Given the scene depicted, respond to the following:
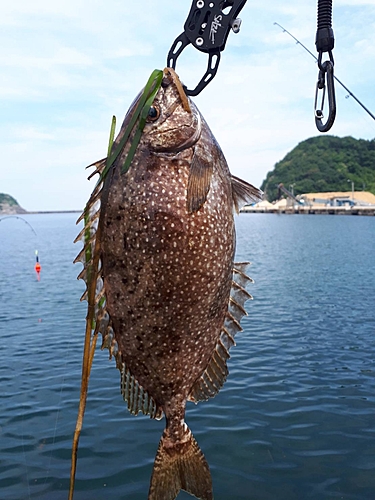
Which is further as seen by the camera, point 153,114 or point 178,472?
point 178,472

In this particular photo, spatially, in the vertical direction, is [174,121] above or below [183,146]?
above

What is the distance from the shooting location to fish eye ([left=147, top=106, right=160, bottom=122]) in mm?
2933

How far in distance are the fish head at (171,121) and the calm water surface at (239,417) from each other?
7268 mm

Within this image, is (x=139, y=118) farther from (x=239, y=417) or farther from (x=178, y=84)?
(x=239, y=417)

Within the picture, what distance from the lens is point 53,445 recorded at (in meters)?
10.1

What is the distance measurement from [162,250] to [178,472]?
147cm

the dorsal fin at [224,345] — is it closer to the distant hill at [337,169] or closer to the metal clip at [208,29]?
the metal clip at [208,29]

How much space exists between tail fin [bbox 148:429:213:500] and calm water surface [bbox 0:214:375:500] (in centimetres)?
582

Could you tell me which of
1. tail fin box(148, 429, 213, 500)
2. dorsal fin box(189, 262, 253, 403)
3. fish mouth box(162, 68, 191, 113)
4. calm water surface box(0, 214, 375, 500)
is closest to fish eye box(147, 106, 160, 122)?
fish mouth box(162, 68, 191, 113)

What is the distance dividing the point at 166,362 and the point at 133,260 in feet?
2.36

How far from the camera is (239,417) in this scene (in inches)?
443

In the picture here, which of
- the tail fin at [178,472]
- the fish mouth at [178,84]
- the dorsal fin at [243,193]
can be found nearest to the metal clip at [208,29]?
the fish mouth at [178,84]

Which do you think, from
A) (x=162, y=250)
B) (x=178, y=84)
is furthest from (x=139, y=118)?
(x=162, y=250)

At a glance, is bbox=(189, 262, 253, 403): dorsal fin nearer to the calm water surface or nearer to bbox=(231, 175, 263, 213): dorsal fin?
bbox=(231, 175, 263, 213): dorsal fin
